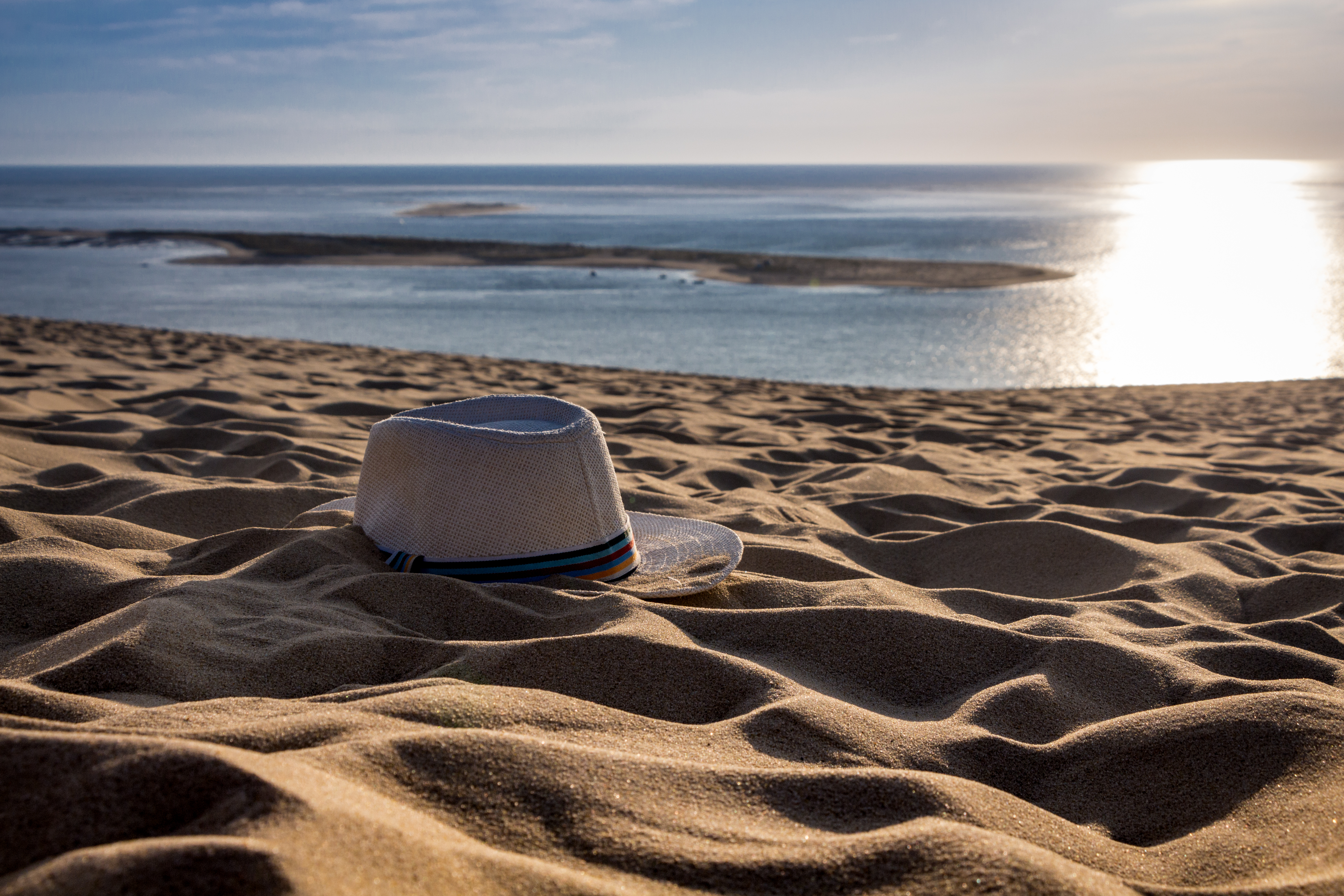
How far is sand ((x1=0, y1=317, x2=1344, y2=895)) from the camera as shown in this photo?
105cm

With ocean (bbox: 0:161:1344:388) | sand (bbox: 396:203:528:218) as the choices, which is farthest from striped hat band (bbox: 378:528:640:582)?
sand (bbox: 396:203:528:218)

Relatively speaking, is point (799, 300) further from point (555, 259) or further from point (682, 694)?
point (682, 694)

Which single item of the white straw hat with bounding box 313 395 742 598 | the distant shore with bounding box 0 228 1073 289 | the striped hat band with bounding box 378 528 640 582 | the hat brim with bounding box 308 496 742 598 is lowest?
the hat brim with bounding box 308 496 742 598

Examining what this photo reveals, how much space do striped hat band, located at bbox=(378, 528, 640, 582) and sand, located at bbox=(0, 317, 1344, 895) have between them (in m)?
0.06

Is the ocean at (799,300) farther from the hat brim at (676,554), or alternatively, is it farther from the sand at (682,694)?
the hat brim at (676,554)

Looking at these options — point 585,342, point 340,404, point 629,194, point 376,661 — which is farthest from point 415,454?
point 629,194

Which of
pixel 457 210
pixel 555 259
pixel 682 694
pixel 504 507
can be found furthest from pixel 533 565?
pixel 457 210

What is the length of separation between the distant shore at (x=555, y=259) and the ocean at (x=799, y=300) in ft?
4.59

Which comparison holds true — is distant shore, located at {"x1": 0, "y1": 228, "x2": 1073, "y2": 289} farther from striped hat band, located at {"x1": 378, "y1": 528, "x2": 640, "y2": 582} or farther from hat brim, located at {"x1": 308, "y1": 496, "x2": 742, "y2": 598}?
striped hat band, located at {"x1": 378, "y1": 528, "x2": 640, "y2": 582}

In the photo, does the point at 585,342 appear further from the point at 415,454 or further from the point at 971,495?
the point at 415,454

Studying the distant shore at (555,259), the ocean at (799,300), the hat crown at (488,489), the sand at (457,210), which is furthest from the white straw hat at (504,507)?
the sand at (457,210)

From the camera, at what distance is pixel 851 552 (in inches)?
120

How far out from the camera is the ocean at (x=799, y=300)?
11953 mm

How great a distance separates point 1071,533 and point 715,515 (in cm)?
120
